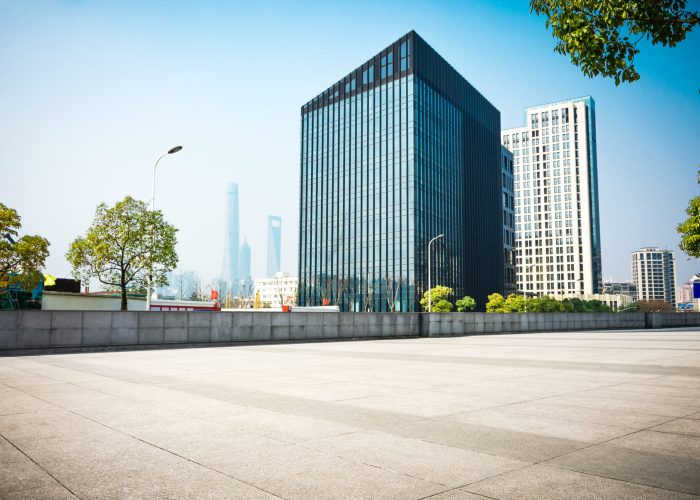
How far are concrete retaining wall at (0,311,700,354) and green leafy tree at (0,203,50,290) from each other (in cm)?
2670

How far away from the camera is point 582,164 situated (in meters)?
175

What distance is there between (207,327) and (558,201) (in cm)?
17658

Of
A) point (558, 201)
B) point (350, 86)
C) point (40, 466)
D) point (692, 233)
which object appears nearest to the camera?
point (40, 466)

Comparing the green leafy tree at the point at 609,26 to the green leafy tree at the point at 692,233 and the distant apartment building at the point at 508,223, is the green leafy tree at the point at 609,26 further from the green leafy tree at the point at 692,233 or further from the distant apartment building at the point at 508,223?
the distant apartment building at the point at 508,223

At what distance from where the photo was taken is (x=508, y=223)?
14800 cm

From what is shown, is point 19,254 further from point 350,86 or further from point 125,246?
point 350,86

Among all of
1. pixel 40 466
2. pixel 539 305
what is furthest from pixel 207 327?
pixel 539 305

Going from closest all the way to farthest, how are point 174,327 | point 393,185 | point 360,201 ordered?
point 174,327 → point 393,185 → point 360,201

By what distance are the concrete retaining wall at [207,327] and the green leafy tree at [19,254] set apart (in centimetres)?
2670

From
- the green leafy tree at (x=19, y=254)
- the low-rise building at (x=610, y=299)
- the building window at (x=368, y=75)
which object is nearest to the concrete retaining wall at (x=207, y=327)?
the green leafy tree at (x=19, y=254)

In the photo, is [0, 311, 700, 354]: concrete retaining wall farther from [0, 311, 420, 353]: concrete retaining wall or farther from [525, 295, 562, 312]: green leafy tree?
[525, 295, 562, 312]: green leafy tree

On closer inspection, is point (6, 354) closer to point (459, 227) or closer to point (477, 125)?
point (459, 227)

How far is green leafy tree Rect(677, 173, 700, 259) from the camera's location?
3468 cm

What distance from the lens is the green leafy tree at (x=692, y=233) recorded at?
114 feet
